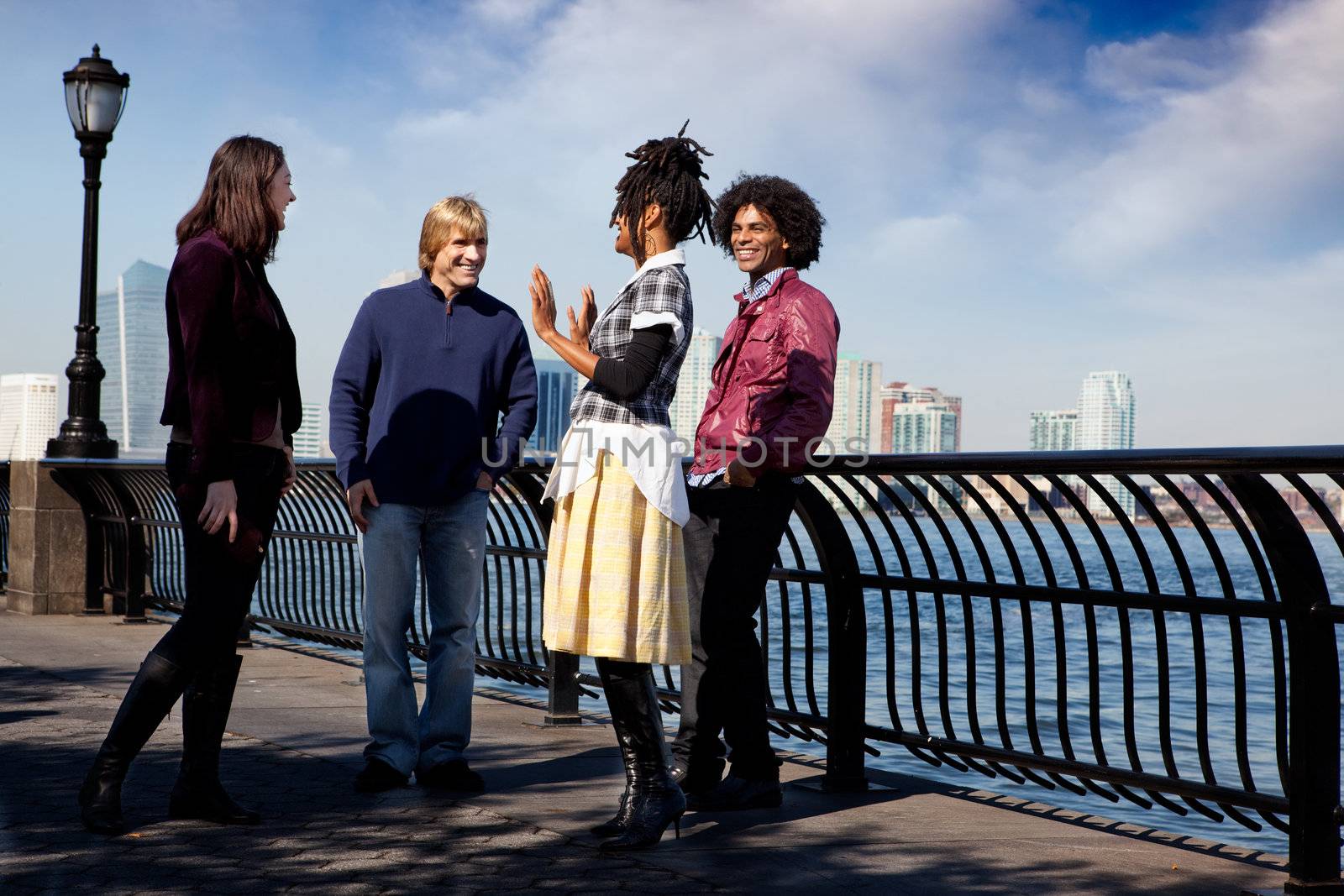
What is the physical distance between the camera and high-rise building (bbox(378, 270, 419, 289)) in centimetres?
488

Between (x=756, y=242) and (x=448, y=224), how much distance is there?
1034 mm

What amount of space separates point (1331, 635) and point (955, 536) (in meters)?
1.62

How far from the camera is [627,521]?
371cm

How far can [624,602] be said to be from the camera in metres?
3.68

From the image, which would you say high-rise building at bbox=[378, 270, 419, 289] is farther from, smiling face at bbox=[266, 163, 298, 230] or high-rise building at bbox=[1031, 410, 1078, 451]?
high-rise building at bbox=[1031, 410, 1078, 451]

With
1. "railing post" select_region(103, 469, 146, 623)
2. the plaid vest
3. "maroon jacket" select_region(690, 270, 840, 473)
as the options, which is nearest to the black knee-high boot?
the plaid vest

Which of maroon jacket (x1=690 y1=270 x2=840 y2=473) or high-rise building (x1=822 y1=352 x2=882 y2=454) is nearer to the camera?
maroon jacket (x1=690 y1=270 x2=840 y2=473)

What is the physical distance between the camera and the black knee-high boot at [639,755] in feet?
12.3

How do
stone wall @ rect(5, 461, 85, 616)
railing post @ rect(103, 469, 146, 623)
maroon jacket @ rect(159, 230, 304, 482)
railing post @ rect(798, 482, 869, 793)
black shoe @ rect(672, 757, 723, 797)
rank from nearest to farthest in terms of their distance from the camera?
maroon jacket @ rect(159, 230, 304, 482) < black shoe @ rect(672, 757, 723, 797) < railing post @ rect(798, 482, 869, 793) < railing post @ rect(103, 469, 146, 623) < stone wall @ rect(5, 461, 85, 616)

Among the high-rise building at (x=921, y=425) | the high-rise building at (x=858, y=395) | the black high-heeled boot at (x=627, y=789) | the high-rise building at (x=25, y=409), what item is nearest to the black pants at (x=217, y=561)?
the black high-heeled boot at (x=627, y=789)

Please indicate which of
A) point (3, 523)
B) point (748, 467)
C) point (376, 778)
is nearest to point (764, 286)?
point (748, 467)

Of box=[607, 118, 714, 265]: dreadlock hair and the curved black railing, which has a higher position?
box=[607, 118, 714, 265]: dreadlock hair

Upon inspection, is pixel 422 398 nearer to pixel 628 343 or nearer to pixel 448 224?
pixel 448 224

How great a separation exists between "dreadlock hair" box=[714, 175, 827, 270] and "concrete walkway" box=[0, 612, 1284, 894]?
1.82 m
